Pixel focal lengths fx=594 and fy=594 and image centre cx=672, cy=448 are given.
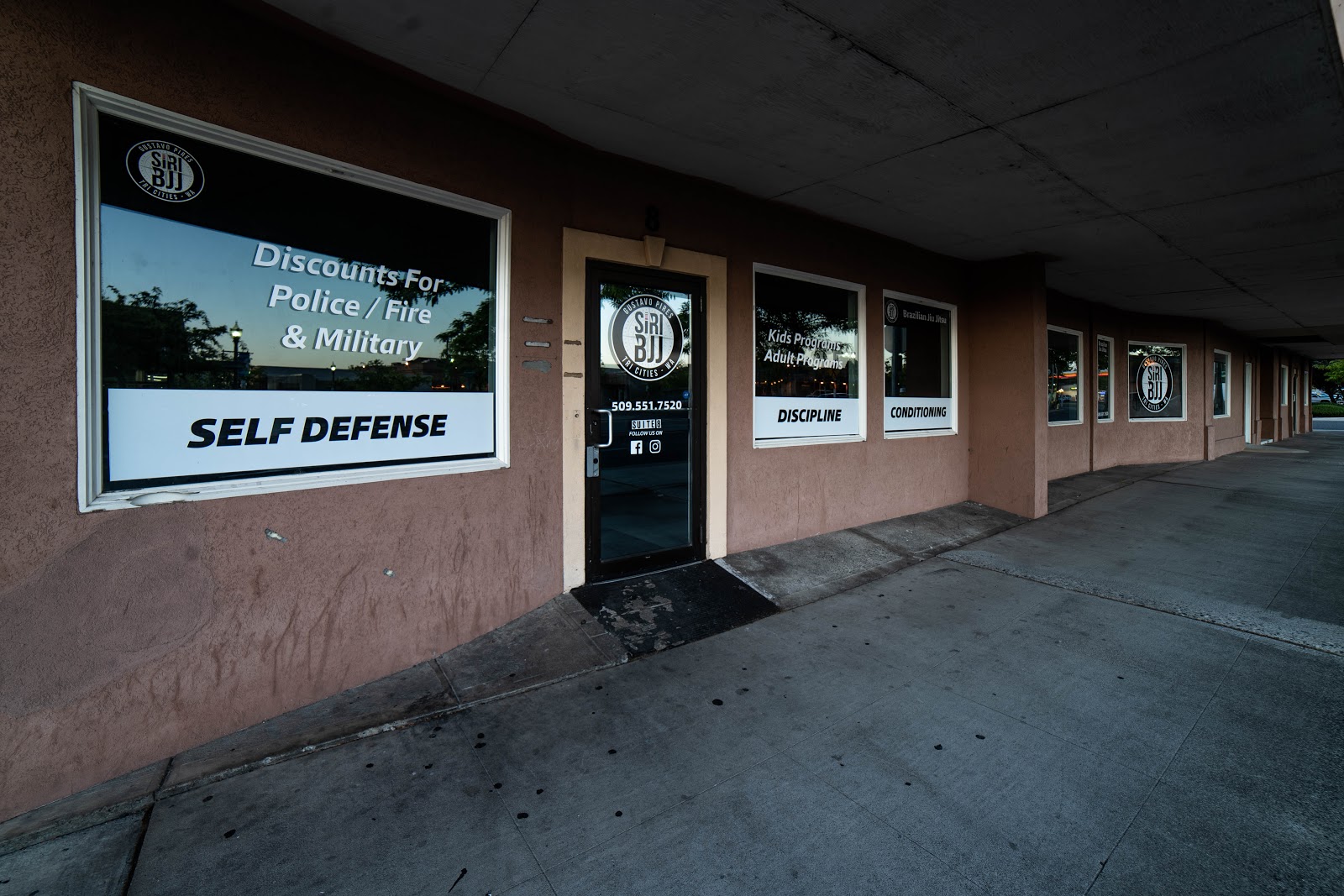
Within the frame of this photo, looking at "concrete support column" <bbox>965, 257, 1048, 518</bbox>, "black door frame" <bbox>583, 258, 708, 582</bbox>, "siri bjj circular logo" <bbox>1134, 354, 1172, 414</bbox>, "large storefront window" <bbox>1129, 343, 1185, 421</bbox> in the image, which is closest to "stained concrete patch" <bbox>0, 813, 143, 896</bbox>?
"black door frame" <bbox>583, 258, 708, 582</bbox>

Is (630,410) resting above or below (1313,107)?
below

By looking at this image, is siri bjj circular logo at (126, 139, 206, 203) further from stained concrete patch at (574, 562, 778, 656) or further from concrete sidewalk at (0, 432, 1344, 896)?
stained concrete patch at (574, 562, 778, 656)

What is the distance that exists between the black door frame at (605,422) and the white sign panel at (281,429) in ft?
2.59

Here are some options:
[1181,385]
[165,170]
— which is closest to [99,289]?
[165,170]

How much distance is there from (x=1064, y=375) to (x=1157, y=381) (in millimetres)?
3675

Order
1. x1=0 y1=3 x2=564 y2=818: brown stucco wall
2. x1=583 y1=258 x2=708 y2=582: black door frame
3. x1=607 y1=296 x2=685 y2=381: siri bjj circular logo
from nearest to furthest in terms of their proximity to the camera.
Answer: x1=0 y1=3 x2=564 y2=818: brown stucco wall, x1=583 y1=258 x2=708 y2=582: black door frame, x1=607 y1=296 x2=685 y2=381: siri bjj circular logo

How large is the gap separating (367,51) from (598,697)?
3.59 metres

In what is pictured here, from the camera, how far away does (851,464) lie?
6215 mm

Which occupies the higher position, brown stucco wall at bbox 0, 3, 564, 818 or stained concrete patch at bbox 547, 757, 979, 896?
brown stucco wall at bbox 0, 3, 564, 818

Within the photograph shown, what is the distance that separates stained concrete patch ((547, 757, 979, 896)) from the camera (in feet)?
6.36

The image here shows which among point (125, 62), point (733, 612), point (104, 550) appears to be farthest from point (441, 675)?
point (125, 62)

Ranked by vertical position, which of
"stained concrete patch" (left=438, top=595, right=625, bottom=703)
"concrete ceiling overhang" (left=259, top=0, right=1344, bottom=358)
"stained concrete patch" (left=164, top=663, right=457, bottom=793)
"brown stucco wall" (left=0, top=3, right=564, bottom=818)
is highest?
"concrete ceiling overhang" (left=259, top=0, right=1344, bottom=358)

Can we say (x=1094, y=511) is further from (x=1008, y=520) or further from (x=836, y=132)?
(x=836, y=132)

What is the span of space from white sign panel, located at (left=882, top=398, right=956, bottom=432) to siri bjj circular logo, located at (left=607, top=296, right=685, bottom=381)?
9.97 feet
